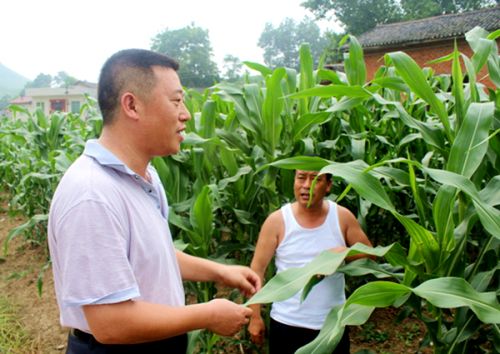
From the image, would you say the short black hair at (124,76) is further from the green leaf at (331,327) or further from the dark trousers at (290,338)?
the dark trousers at (290,338)

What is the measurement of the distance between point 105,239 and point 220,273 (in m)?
0.53

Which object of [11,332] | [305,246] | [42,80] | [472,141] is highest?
[42,80]

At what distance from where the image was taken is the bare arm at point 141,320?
102cm

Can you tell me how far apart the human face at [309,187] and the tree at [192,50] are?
52.5 meters

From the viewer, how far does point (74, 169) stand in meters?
1.12

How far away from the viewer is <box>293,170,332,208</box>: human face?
5.53 ft

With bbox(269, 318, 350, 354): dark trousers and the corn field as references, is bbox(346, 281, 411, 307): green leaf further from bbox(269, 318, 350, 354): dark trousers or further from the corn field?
bbox(269, 318, 350, 354): dark trousers

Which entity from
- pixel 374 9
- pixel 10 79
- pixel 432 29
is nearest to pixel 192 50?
pixel 374 9

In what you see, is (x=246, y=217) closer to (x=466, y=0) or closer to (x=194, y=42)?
(x=466, y=0)

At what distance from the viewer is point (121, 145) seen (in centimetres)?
→ 121

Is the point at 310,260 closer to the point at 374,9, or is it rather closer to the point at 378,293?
the point at 378,293

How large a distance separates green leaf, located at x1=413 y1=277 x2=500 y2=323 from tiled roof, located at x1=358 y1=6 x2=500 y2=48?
60.4ft

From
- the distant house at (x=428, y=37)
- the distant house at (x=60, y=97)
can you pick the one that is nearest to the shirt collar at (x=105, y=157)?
the distant house at (x=428, y=37)

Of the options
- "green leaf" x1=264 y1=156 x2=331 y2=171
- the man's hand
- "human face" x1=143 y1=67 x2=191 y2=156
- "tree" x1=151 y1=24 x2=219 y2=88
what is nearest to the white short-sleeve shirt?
"human face" x1=143 y1=67 x2=191 y2=156
